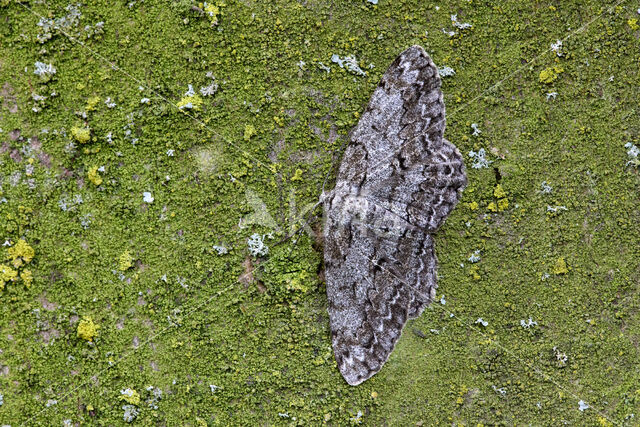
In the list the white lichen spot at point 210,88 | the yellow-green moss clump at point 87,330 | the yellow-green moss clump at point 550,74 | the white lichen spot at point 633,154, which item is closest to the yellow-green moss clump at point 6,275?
the yellow-green moss clump at point 87,330

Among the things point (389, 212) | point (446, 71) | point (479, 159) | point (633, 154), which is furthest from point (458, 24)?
point (633, 154)

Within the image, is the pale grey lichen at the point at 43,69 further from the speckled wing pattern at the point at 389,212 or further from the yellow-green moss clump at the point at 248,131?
the speckled wing pattern at the point at 389,212

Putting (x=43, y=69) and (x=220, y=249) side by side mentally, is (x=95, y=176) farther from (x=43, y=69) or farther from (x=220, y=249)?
(x=220, y=249)

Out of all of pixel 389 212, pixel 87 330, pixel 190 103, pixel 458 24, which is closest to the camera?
pixel 389 212

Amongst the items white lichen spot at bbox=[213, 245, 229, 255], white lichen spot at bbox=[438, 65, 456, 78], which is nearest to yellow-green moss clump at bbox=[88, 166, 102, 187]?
white lichen spot at bbox=[213, 245, 229, 255]

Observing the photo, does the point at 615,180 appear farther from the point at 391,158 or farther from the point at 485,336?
the point at 391,158

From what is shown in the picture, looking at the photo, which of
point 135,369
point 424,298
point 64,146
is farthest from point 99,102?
point 424,298

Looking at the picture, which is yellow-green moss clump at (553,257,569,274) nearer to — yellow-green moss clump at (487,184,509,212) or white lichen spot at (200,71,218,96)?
yellow-green moss clump at (487,184,509,212)
